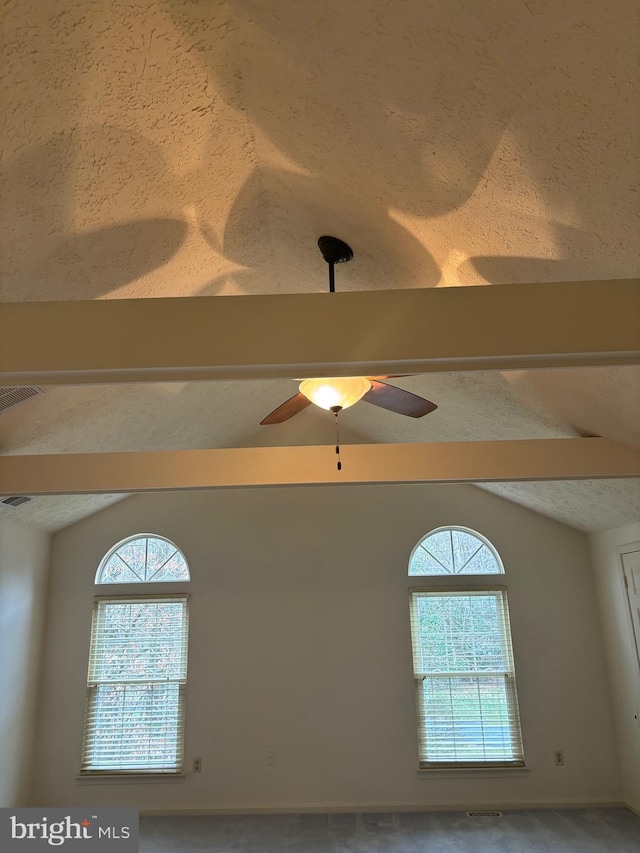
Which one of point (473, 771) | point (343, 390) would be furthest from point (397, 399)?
point (473, 771)

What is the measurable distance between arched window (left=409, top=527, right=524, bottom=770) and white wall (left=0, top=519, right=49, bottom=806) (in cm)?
337

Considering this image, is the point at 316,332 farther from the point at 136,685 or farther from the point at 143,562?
the point at 136,685

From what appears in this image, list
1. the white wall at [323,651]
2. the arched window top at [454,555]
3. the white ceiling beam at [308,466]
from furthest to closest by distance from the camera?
the arched window top at [454,555] → the white wall at [323,651] → the white ceiling beam at [308,466]

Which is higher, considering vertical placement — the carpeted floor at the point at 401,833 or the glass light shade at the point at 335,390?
the glass light shade at the point at 335,390

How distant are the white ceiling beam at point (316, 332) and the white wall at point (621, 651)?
3.71 m

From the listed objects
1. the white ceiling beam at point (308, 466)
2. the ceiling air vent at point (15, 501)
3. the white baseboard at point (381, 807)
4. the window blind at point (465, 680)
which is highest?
the ceiling air vent at point (15, 501)

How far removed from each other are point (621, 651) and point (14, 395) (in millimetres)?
5014

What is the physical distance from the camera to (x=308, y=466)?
3.65 meters

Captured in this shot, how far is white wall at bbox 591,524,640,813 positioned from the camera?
16.2 feet

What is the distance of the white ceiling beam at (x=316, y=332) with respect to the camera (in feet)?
5.79

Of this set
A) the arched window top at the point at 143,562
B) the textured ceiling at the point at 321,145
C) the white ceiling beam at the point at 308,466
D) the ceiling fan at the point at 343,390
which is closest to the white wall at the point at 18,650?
the arched window top at the point at 143,562

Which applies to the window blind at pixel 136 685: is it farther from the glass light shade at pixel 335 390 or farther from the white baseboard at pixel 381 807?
the glass light shade at pixel 335 390

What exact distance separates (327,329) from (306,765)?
473 centimetres

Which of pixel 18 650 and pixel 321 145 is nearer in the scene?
pixel 321 145
